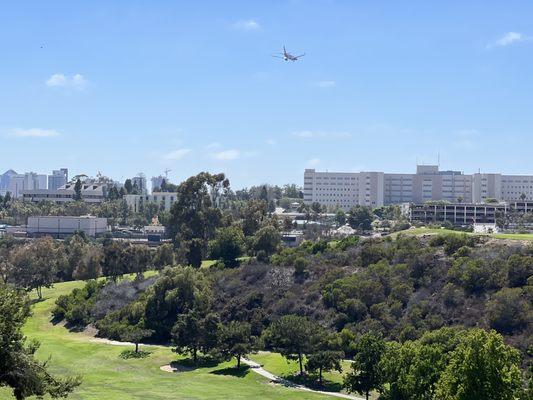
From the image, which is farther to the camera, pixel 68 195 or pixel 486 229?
pixel 68 195

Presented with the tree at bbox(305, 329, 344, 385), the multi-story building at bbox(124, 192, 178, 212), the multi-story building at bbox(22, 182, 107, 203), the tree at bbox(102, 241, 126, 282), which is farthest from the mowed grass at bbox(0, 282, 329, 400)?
the multi-story building at bbox(22, 182, 107, 203)

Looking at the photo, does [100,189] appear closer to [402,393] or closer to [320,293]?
[320,293]

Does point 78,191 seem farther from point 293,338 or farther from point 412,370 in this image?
point 412,370

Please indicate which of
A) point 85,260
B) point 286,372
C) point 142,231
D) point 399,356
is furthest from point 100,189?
point 399,356

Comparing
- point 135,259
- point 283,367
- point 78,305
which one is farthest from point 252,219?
point 283,367

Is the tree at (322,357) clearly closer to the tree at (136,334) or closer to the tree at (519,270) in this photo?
the tree at (136,334)

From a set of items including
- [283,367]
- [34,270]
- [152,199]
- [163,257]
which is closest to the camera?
[283,367]

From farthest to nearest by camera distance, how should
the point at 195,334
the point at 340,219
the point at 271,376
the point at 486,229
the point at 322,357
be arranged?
the point at 340,219 → the point at 486,229 → the point at 195,334 → the point at 271,376 → the point at 322,357
